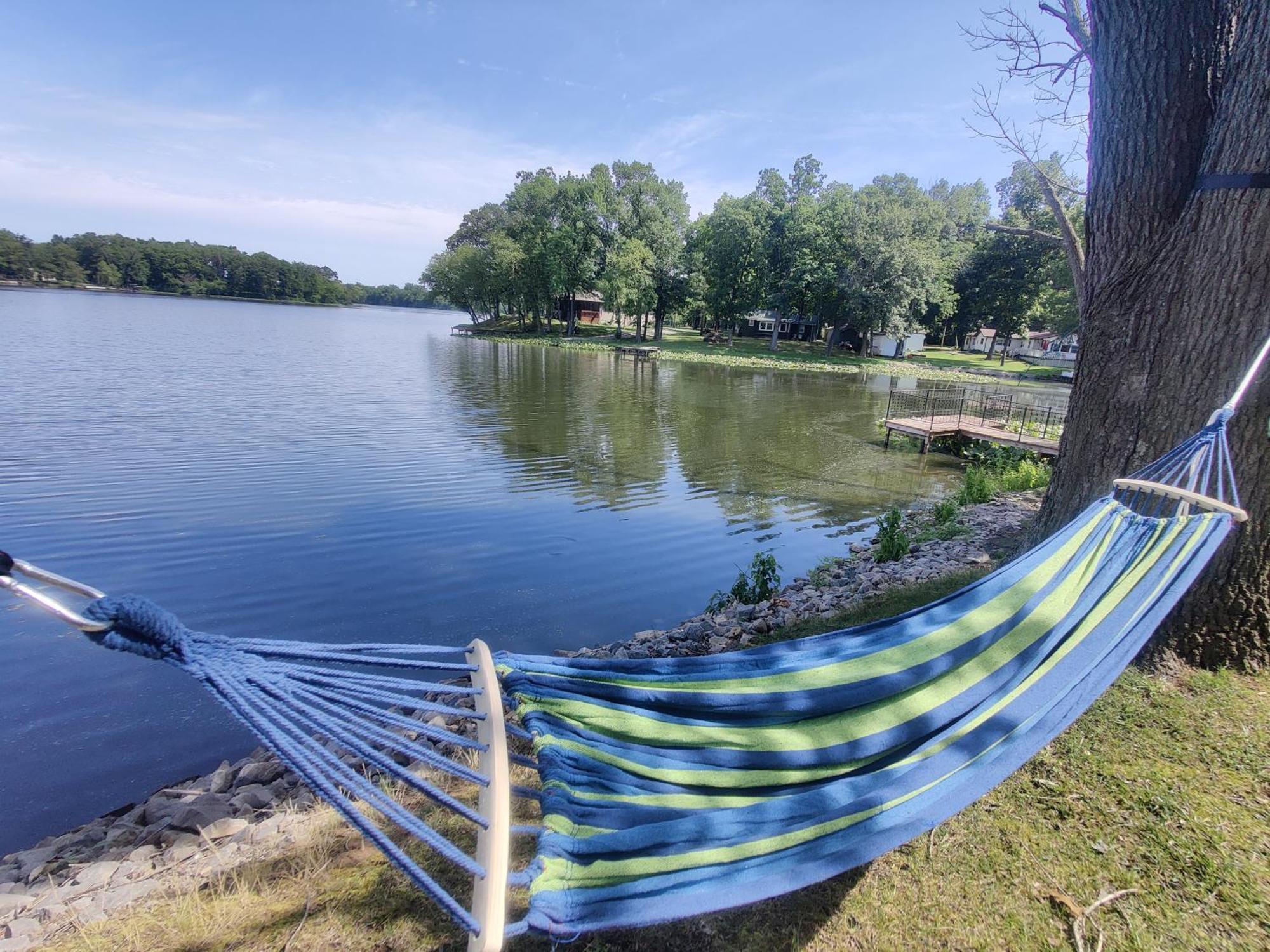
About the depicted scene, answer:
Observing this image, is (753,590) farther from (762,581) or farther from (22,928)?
(22,928)

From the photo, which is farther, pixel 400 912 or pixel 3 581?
pixel 400 912

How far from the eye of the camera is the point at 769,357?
128 ft

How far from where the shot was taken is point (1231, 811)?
2250 millimetres

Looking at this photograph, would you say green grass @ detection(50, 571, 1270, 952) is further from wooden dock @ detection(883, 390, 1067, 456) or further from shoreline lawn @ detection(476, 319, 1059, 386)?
shoreline lawn @ detection(476, 319, 1059, 386)

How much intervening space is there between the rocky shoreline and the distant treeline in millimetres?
75482

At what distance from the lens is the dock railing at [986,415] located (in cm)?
1386

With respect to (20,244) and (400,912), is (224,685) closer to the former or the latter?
(400,912)

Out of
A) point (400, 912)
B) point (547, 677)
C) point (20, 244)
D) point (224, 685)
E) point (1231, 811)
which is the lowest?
point (400, 912)

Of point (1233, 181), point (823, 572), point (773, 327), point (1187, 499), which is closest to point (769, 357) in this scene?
point (773, 327)

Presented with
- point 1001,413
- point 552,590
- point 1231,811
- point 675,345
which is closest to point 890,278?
point 675,345

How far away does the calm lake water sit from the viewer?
182 inches

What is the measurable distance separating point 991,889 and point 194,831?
11.9 ft

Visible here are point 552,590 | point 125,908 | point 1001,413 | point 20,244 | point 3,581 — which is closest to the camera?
point 3,581

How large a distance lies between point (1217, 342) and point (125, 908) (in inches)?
204
